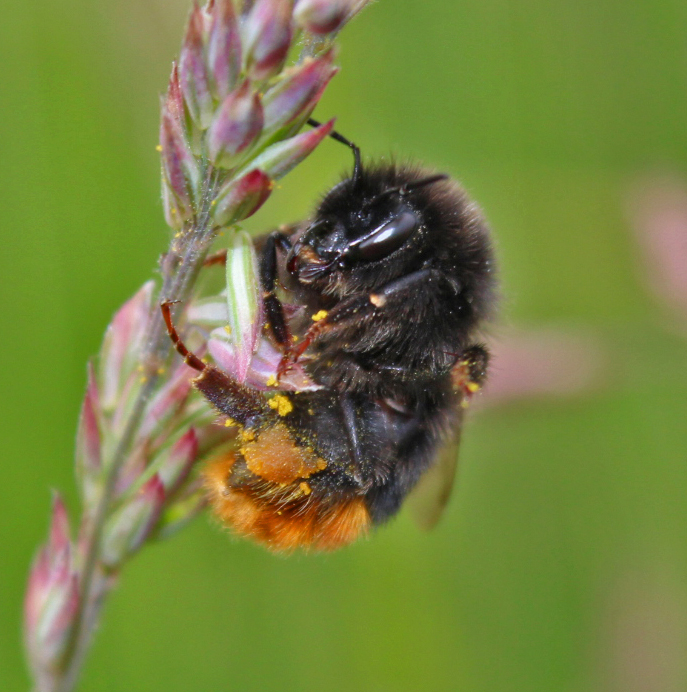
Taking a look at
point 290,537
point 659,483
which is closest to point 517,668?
point 659,483

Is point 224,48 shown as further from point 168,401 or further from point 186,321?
point 168,401

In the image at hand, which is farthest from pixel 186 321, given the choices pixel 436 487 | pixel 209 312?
pixel 436 487

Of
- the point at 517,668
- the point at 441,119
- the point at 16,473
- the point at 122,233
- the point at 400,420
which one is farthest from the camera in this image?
the point at 441,119

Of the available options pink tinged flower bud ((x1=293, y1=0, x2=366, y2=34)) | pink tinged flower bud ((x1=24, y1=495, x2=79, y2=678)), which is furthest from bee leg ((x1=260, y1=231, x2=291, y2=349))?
pink tinged flower bud ((x1=24, y1=495, x2=79, y2=678))

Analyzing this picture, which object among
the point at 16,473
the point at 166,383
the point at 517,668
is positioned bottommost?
the point at 517,668

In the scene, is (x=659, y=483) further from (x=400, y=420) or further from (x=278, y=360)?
(x=278, y=360)

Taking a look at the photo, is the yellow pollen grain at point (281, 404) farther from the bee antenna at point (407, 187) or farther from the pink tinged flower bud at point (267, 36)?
the pink tinged flower bud at point (267, 36)

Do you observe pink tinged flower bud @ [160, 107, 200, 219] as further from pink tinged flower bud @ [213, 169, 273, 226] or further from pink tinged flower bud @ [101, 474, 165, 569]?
pink tinged flower bud @ [101, 474, 165, 569]
